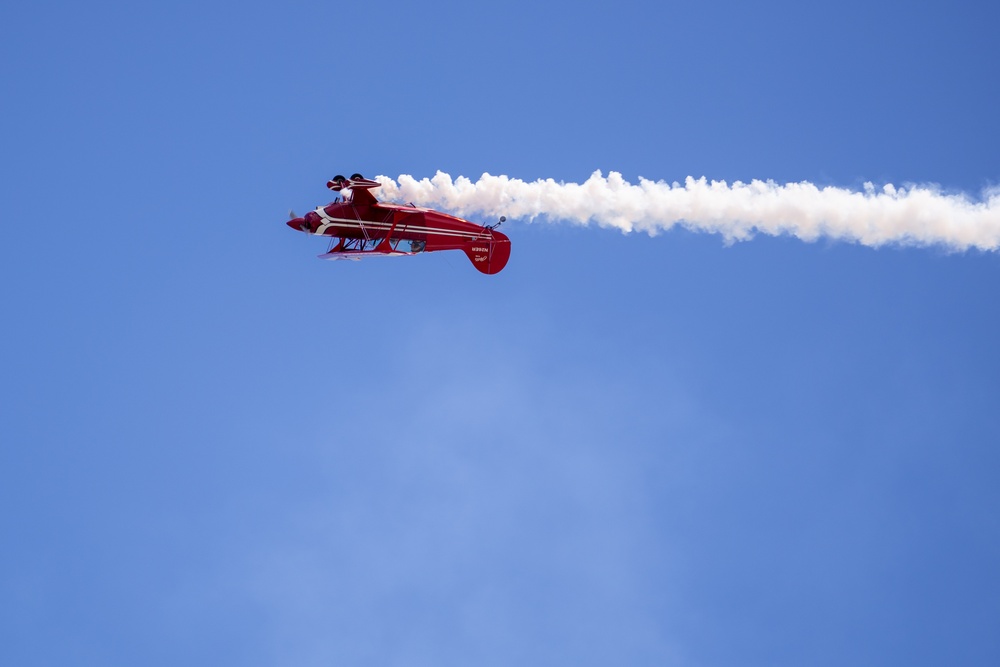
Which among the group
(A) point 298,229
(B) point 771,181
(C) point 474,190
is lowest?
(A) point 298,229

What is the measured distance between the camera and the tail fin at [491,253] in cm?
6725

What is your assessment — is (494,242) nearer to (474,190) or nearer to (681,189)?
(474,190)

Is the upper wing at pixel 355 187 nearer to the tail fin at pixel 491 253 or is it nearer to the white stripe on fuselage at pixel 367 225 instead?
the white stripe on fuselage at pixel 367 225

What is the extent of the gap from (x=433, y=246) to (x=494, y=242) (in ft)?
9.41

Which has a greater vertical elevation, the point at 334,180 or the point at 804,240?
the point at 804,240

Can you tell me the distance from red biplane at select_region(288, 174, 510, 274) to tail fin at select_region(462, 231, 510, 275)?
106 centimetres

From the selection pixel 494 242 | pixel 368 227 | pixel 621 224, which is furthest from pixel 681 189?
pixel 368 227

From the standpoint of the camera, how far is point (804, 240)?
7006 cm

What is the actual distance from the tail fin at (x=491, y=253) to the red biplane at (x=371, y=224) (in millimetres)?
1064

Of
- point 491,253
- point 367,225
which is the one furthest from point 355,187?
point 491,253

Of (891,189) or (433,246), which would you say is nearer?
(433,246)

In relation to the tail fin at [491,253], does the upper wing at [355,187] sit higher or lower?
lower

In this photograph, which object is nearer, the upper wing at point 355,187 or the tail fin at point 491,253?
the upper wing at point 355,187

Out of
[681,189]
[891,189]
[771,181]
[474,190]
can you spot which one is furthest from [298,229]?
[891,189]
